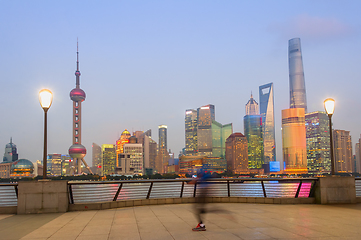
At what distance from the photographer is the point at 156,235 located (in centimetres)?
845

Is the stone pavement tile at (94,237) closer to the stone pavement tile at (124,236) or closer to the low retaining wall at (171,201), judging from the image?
the stone pavement tile at (124,236)

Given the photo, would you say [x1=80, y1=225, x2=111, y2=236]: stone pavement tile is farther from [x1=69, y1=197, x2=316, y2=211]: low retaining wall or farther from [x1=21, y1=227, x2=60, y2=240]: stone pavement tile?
[x1=69, y1=197, x2=316, y2=211]: low retaining wall

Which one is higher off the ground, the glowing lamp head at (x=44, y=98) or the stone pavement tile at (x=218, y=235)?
the glowing lamp head at (x=44, y=98)

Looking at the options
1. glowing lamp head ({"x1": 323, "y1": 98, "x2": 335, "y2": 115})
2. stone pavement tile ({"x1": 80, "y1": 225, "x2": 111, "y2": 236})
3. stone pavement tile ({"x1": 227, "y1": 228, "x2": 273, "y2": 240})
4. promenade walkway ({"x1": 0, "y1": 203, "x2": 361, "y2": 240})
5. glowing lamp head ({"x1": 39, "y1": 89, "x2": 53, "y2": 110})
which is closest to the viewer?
stone pavement tile ({"x1": 227, "y1": 228, "x2": 273, "y2": 240})

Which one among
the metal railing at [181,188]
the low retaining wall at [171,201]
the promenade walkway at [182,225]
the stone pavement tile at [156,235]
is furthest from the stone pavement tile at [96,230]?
the low retaining wall at [171,201]

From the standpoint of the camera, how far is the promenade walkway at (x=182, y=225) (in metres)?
8.37

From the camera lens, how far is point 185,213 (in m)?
12.4

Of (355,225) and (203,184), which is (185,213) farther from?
(355,225)

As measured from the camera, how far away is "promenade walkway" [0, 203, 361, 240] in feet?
27.5

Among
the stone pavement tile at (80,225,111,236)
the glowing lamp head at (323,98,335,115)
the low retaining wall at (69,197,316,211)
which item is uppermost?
the glowing lamp head at (323,98,335,115)

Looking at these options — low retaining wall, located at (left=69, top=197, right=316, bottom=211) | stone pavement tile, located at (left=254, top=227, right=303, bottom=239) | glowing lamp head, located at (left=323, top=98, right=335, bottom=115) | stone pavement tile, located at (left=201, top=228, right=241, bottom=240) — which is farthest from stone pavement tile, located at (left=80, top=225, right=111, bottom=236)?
glowing lamp head, located at (left=323, top=98, right=335, bottom=115)

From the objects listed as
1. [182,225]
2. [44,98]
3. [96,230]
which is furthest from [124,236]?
[44,98]

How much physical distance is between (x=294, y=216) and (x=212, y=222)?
323 cm

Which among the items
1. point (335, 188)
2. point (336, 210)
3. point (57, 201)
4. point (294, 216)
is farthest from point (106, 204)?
point (335, 188)
